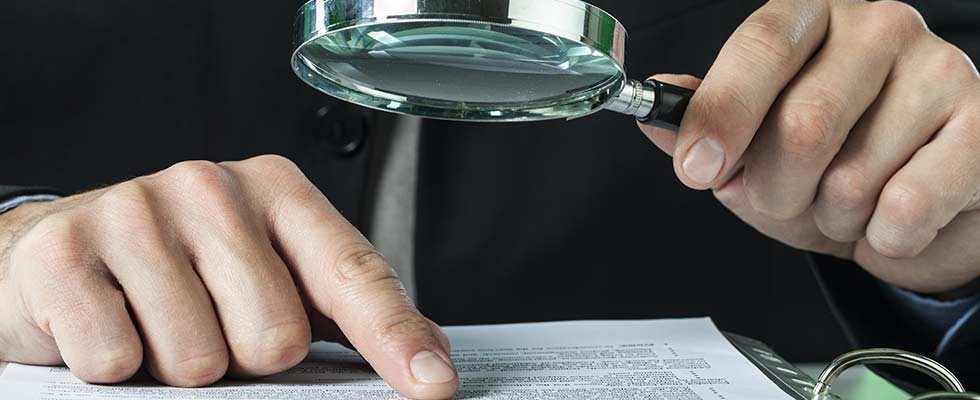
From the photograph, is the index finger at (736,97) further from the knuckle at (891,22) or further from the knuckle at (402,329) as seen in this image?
the knuckle at (402,329)

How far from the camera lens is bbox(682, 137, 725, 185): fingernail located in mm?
956

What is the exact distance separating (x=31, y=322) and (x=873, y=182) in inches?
34.7

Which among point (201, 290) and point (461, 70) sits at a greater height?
point (461, 70)

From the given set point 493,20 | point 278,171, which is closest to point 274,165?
point 278,171

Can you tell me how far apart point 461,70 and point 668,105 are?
0.23m

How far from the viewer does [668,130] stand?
1028 millimetres

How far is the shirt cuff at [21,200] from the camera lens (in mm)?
1177

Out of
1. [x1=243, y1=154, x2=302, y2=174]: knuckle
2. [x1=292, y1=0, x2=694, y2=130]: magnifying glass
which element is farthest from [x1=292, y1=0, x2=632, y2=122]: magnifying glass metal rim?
[x1=243, y1=154, x2=302, y2=174]: knuckle

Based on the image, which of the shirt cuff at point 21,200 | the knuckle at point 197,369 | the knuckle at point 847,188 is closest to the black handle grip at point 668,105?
the knuckle at point 847,188

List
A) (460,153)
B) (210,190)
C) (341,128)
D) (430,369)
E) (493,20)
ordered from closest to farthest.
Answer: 1. (493,20)
2. (430,369)
3. (210,190)
4. (341,128)
5. (460,153)

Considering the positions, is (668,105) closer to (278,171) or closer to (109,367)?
(278,171)

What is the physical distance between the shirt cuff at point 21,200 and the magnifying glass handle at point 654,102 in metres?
0.75

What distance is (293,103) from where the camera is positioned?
174cm

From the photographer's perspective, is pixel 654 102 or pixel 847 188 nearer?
pixel 654 102
